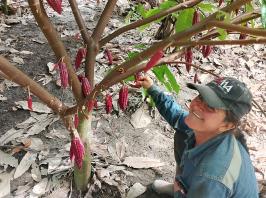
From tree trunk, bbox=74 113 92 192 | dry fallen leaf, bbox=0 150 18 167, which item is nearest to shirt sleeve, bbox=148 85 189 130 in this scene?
tree trunk, bbox=74 113 92 192

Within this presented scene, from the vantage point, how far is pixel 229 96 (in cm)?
161

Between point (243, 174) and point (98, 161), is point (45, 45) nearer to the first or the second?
point (98, 161)

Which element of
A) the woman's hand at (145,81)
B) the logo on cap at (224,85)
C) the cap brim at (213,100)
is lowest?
the woman's hand at (145,81)

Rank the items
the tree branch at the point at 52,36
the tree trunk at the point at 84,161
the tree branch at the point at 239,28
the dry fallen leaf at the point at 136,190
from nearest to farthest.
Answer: the tree branch at the point at 239,28, the tree branch at the point at 52,36, the tree trunk at the point at 84,161, the dry fallen leaf at the point at 136,190

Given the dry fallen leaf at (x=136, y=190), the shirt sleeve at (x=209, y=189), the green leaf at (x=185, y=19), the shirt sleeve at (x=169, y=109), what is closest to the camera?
the shirt sleeve at (x=209, y=189)

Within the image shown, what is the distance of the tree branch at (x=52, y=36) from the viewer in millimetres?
1327

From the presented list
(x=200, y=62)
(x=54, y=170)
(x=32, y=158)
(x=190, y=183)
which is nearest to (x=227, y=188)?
(x=190, y=183)

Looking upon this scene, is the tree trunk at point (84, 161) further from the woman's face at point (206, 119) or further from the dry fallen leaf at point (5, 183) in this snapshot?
the woman's face at point (206, 119)

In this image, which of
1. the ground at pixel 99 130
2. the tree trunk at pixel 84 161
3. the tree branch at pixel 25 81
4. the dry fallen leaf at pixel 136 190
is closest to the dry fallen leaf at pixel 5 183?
the ground at pixel 99 130

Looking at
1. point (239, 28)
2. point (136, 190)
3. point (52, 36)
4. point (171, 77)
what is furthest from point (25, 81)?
point (136, 190)

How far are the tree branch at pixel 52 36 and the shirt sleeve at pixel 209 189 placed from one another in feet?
1.91

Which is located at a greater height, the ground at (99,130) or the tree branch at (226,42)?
the tree branch at (226,42)

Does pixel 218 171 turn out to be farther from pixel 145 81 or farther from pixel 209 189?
pixel 145 81

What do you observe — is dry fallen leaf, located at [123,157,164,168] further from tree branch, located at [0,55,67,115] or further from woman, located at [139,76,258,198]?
tree branch, located at [0,55,67,115]
